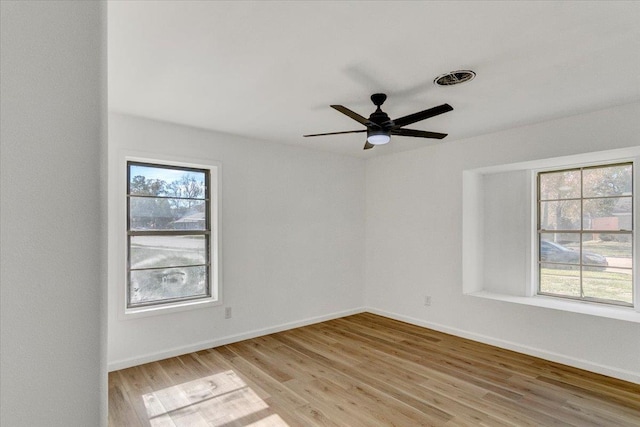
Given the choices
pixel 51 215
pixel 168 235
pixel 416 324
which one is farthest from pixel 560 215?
pixel 51 215

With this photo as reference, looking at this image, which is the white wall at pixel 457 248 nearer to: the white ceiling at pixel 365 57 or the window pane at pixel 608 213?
the white ceiling at pixel 365 57

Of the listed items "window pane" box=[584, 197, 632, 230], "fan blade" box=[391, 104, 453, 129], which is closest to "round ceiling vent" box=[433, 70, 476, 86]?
"fan blade" box=[391, 104, 453, 129]

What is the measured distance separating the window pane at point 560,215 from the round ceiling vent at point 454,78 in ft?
7.71

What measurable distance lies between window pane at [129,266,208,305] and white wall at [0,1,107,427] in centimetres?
311

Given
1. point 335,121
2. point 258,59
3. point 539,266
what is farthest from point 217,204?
point 539,266

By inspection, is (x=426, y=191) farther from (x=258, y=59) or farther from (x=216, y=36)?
(x=216, y=36)

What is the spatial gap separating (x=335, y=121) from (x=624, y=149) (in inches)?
107

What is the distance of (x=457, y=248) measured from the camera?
4375mm

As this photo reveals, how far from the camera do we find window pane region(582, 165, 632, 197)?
3.42 metres

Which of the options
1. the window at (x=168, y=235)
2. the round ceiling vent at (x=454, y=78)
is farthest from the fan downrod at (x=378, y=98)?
the window at (x=168, y=235)

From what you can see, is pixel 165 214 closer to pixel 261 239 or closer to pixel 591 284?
pixel 261 239

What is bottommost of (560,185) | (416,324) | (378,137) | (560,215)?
(416,324)

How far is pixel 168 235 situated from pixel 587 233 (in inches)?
182

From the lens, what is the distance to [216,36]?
196 centimetres
